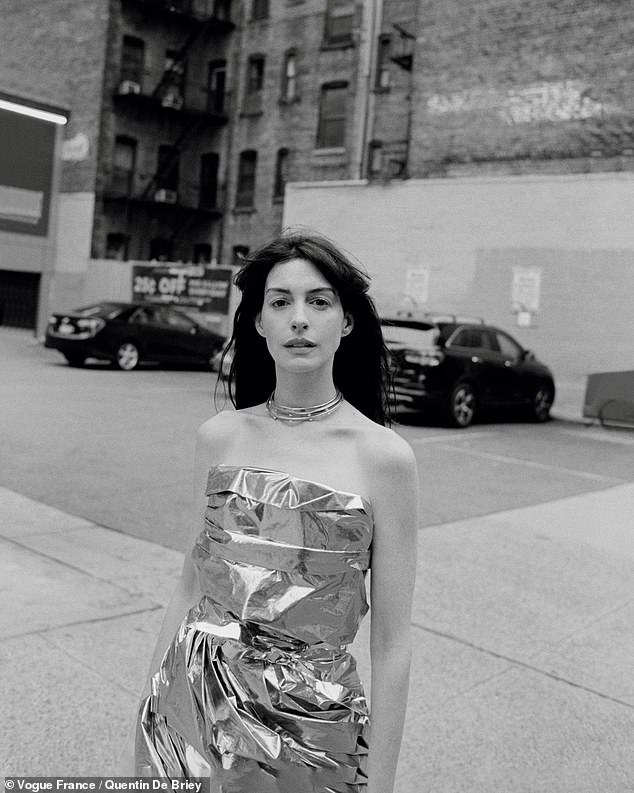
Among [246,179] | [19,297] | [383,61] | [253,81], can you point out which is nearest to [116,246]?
[19,297]

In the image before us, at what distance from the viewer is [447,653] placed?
4.44 meters

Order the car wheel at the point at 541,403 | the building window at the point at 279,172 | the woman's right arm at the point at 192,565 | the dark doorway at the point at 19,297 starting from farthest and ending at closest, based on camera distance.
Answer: the dark doorway at the point at 19,297 → the building window at the point at 279,172 → the car wheel at the point at 541,403 → the woman's right arm at the point at 192,565

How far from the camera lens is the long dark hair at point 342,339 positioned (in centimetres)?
182

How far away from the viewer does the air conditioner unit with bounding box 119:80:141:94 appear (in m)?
32.1

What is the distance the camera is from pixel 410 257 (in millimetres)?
22281

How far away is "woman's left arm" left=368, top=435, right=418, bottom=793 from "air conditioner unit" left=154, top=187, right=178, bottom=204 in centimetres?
3216

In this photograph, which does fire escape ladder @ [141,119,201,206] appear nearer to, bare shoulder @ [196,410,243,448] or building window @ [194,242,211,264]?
building window @ [194,242,211,264]

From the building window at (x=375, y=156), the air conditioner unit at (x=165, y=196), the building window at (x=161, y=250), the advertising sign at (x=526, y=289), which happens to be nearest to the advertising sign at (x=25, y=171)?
the air conditioner unit at (x=165, y=196)

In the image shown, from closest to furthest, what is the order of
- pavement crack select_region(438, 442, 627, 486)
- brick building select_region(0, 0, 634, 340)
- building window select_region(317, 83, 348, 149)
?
pavement crack select_region(438, 442, 627, 486), brick building select_region(0, 0, 634, 340), building window select_region(317, 83, 348, 149)

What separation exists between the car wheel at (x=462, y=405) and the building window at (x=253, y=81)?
842 inches

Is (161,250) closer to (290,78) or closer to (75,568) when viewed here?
(290,78)

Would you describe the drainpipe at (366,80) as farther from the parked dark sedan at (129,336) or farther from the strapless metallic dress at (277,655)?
the strapless metallic dress at (277,655)

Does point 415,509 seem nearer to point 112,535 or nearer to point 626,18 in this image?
point 112,535

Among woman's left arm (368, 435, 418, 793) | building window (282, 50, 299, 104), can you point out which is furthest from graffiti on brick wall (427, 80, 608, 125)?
woman's left arm (368, 435, 418, 793)
